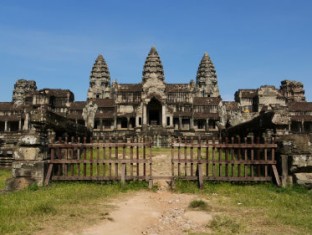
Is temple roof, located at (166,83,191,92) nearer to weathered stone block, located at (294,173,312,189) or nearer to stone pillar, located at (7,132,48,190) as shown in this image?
weathered stone block, located at (294,173,312,189)

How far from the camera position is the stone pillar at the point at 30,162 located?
1120cm

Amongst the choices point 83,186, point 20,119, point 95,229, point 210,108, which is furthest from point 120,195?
point 20,119

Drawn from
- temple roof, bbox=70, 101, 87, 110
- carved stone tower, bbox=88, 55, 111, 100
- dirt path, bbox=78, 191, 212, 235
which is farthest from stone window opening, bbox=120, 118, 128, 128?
dirt path, bbox=78, 191, 212, 235

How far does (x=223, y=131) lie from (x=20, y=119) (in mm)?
47224

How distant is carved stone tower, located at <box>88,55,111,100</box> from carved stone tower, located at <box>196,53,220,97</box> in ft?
66.0

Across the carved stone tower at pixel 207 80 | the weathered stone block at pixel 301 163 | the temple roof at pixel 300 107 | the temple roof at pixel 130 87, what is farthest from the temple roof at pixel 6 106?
the weathered stone block at pixel 301 163

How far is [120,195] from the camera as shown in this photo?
986cm

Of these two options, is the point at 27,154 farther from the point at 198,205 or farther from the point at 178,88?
the point at 178,88

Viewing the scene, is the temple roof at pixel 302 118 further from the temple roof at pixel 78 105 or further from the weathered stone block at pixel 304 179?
the weathered stone block at pixel 304 179

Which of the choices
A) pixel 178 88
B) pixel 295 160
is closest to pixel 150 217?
pixel 295 160

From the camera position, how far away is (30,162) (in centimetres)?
1123

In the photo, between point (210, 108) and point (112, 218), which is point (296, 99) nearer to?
point (210, 108)

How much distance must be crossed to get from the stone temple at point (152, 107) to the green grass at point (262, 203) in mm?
26661

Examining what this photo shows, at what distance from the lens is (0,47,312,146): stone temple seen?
5028 centimetres
